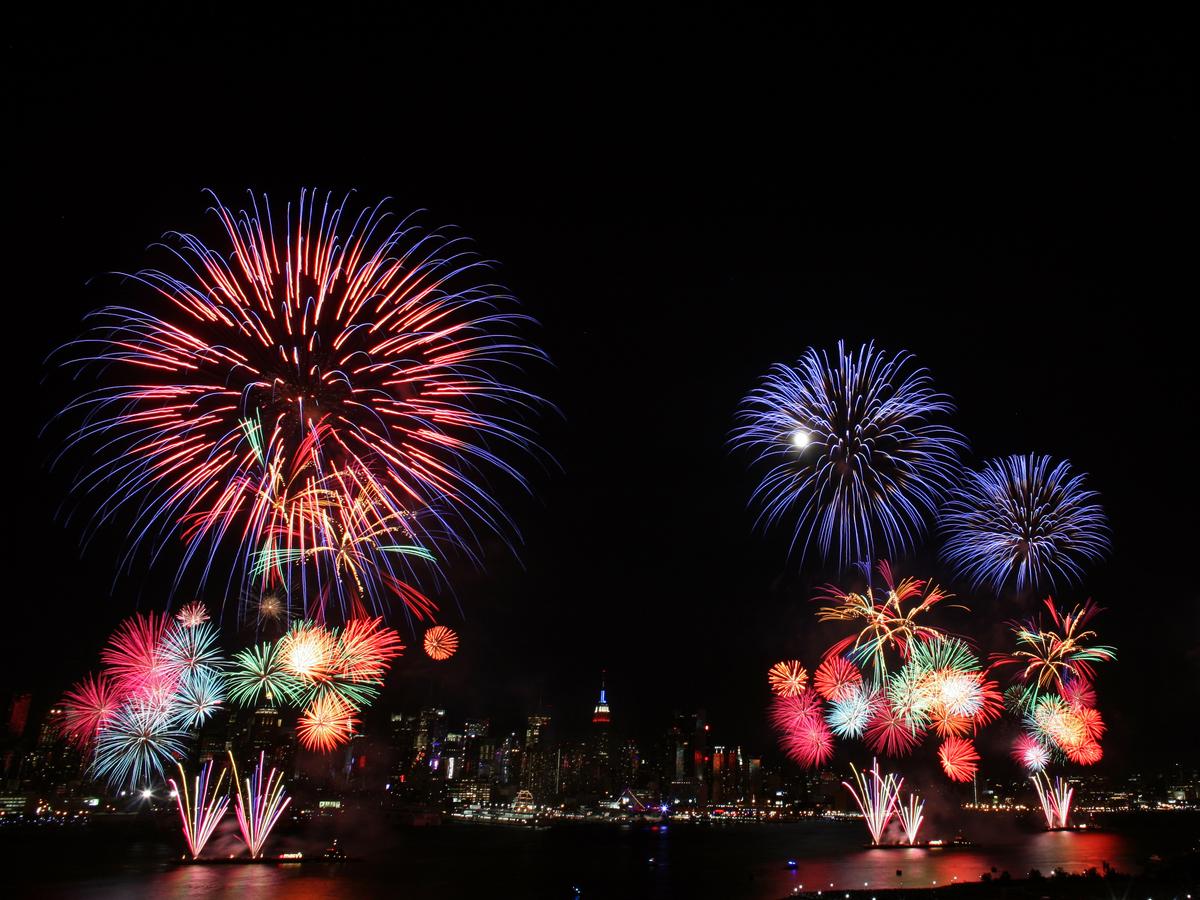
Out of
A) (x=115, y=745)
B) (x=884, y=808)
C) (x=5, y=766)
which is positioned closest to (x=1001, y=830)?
(x=884, y=808)

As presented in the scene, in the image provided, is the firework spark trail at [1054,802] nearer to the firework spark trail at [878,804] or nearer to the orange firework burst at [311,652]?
the firework spark trail at [878,804]

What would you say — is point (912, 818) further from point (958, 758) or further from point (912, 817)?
point (958, 758)

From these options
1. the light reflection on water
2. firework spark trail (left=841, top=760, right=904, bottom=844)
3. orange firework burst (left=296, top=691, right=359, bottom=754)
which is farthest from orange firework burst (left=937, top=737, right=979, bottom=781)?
orange firework burst (left=296, top=691, right=359, bottom=754)

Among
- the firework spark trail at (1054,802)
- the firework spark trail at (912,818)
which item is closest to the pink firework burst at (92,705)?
the firework spark trail at (912,818)

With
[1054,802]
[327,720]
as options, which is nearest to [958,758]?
[327,720]

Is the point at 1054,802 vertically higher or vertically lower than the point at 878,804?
lower

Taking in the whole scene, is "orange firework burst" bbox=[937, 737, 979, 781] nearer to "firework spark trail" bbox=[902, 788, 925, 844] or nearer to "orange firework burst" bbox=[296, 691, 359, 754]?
"firework spark trail" bbox=[902, 788, 925, 844]
